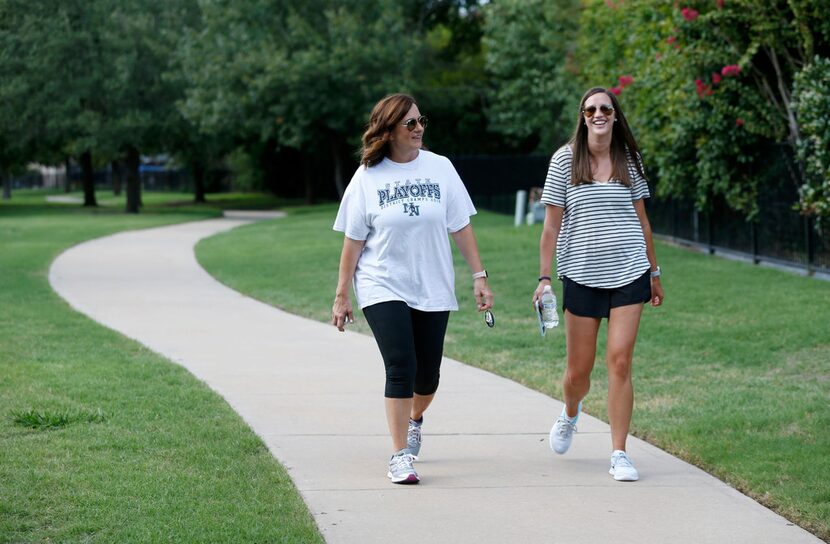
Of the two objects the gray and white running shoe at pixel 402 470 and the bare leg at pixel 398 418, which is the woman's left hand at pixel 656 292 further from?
the gray and white running shoe at pixel 402 470

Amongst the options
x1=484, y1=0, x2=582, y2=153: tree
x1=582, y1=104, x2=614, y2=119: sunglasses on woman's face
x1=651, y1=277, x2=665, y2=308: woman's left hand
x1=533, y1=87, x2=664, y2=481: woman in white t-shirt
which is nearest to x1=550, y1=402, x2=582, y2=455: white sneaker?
x1=533, y1=87, x2=664, y2=481: woman in white t-shirt

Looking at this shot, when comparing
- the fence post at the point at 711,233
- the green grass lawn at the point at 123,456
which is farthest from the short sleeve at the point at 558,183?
the fence post at the point at 711,233

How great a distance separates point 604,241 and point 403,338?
3.51ft

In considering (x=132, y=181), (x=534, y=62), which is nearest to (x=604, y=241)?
(x=534, y=62)

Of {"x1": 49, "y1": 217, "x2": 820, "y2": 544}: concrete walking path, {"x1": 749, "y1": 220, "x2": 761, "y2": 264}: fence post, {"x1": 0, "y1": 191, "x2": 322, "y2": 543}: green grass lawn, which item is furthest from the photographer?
{"x1": 749, "y1": 220, "x2": 761, "y2": 264}: fence post

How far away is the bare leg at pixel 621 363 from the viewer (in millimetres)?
6152

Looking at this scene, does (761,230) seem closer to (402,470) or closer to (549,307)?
(549,307)

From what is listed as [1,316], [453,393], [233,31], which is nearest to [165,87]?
[233,31]

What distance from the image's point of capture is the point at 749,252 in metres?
17.8

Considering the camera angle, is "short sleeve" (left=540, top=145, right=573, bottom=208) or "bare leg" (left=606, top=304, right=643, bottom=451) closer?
"bare leg" (left=606, top=304, right=643, bottom=451)

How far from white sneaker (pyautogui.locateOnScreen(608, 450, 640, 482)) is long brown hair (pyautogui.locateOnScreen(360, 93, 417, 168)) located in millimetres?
1796

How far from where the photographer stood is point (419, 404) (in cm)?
650

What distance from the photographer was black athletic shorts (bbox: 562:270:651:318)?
6184 mm

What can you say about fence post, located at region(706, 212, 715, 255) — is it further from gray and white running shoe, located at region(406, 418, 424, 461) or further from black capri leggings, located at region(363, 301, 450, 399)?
black capri leggings, located at region(363, 301, 450, 399)
